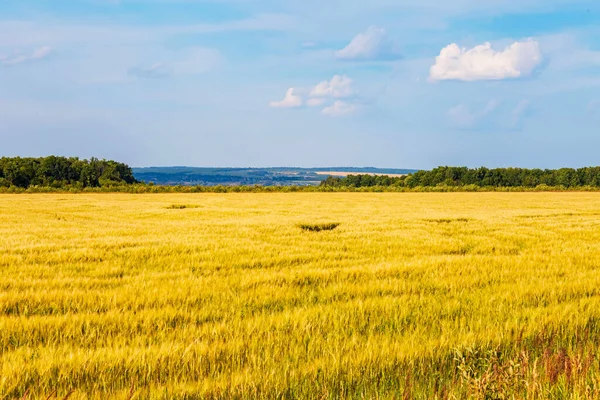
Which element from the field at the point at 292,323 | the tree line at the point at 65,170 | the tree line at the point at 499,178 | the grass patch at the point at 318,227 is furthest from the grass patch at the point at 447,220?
the tree line at the point at 499,178

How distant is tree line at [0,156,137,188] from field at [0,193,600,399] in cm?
11446

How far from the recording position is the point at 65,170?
12631 centimetres

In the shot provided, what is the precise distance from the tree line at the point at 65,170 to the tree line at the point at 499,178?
54.6m

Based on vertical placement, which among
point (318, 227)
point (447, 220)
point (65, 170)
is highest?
point (65, 170)

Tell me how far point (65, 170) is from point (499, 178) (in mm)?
117498

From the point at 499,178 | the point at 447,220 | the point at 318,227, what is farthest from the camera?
the point at 499,178

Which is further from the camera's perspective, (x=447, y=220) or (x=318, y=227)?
(x=447, y=220)

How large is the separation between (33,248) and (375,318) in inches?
352

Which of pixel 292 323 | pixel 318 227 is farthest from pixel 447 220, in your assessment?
Answer: pixel 292 323

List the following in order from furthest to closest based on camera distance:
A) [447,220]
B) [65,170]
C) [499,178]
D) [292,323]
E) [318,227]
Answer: [499,178], [65,170], [447,220], [318,227], [292,323]

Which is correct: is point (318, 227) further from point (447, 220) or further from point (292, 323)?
point (292, 323)

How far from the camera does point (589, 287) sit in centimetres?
789

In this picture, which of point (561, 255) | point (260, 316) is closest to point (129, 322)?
point (260, 316)

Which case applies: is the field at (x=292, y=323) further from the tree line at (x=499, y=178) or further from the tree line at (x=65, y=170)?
the tree line at (x=499, y=178)
